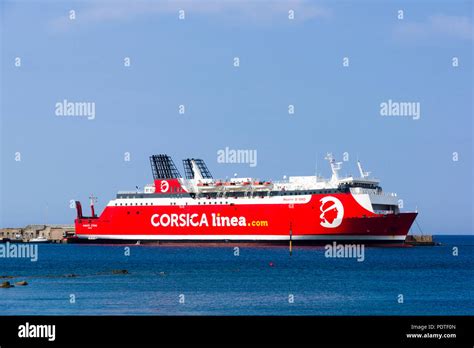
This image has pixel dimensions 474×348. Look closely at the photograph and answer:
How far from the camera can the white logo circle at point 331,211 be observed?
228 feet

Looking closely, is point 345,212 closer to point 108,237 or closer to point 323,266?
point 323,266

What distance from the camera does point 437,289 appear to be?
139 feet

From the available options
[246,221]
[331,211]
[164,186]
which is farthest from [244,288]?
[164,186]

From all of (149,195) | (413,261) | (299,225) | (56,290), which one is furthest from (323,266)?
(149,195)

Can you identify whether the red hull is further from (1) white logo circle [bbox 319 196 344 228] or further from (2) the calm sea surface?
(2) the calm sea surface

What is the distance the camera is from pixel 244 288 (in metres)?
40.8

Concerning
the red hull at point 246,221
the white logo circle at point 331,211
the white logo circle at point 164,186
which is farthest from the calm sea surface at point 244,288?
the white logo circle at point 164,186

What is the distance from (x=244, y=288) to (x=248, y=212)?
34.6 meters

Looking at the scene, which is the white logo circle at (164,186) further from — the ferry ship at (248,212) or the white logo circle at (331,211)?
the white logo circle at (331,211)

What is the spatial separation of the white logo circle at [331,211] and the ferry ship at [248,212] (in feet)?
0.29

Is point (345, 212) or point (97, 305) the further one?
point (345, 212)

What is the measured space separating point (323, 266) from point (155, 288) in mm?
18301

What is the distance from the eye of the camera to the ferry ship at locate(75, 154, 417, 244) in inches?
2734

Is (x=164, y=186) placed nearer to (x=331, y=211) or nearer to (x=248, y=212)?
(x=248, y=212)
